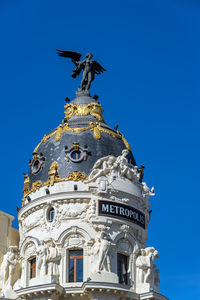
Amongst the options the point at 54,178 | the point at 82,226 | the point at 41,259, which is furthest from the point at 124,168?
the point at 41,259

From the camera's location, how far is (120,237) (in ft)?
147

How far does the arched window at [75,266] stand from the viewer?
4331 cm

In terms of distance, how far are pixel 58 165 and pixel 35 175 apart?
2250 mm

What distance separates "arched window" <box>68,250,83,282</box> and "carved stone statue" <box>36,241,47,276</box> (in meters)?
1.70

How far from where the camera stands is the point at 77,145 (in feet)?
155

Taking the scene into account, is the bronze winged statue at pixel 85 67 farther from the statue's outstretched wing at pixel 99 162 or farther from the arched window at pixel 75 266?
the arched window at pixel 75 266

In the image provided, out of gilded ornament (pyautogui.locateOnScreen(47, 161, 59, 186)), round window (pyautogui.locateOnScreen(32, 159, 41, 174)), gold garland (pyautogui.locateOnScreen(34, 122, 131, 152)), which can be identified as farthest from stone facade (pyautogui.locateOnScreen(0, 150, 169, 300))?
gold garland (pyautogui.locateOnScreen(34, 122, 131, 152))

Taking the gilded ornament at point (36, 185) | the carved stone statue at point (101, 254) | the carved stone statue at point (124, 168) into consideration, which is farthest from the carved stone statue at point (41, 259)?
the carved stone statue at point (124, 168)

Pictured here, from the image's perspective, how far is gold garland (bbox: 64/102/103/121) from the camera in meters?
50.6

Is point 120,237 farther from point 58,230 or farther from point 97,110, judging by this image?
point 97,110

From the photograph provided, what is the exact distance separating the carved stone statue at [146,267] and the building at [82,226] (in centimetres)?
7

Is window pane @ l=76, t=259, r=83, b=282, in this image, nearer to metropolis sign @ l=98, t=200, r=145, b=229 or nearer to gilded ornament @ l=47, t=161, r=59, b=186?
metropolis sign @ l=98, t=200, r=145, b=229

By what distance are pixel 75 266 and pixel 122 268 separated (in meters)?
3.19

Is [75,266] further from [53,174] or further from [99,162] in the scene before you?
[99,162]
